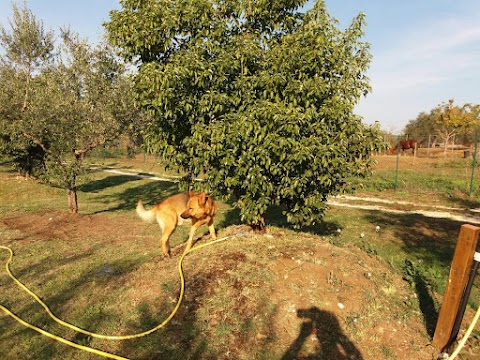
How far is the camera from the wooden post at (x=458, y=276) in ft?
14.2

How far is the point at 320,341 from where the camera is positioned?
488 centimetres

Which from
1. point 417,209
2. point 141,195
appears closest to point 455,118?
point 417,209

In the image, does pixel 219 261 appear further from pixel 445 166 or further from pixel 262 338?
pixel 445 166

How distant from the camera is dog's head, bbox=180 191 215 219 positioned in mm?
7078

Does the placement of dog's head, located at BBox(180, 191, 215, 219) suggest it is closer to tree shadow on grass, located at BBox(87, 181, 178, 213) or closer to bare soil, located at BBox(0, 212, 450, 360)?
bare soil, located at BBox(0, 212, 450, 360)

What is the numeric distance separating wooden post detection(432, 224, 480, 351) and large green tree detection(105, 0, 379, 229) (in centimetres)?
233

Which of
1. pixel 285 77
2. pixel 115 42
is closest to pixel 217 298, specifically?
pixel 285 77

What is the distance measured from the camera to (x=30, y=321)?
5.62m

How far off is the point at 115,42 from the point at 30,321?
582cm

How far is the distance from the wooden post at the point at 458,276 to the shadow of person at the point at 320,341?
1.33 m

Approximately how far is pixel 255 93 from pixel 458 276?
4671mm

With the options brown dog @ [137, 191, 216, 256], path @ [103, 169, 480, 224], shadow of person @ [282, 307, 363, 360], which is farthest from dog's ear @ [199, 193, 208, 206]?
path @ [103, 169, 480, 224]

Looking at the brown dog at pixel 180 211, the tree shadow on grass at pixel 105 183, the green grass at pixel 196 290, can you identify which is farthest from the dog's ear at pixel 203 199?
the tree shadow on grass at pixel 105 183

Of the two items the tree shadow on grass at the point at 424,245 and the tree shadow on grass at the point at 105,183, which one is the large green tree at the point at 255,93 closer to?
the tree shadow on grass at the point at 424,245
